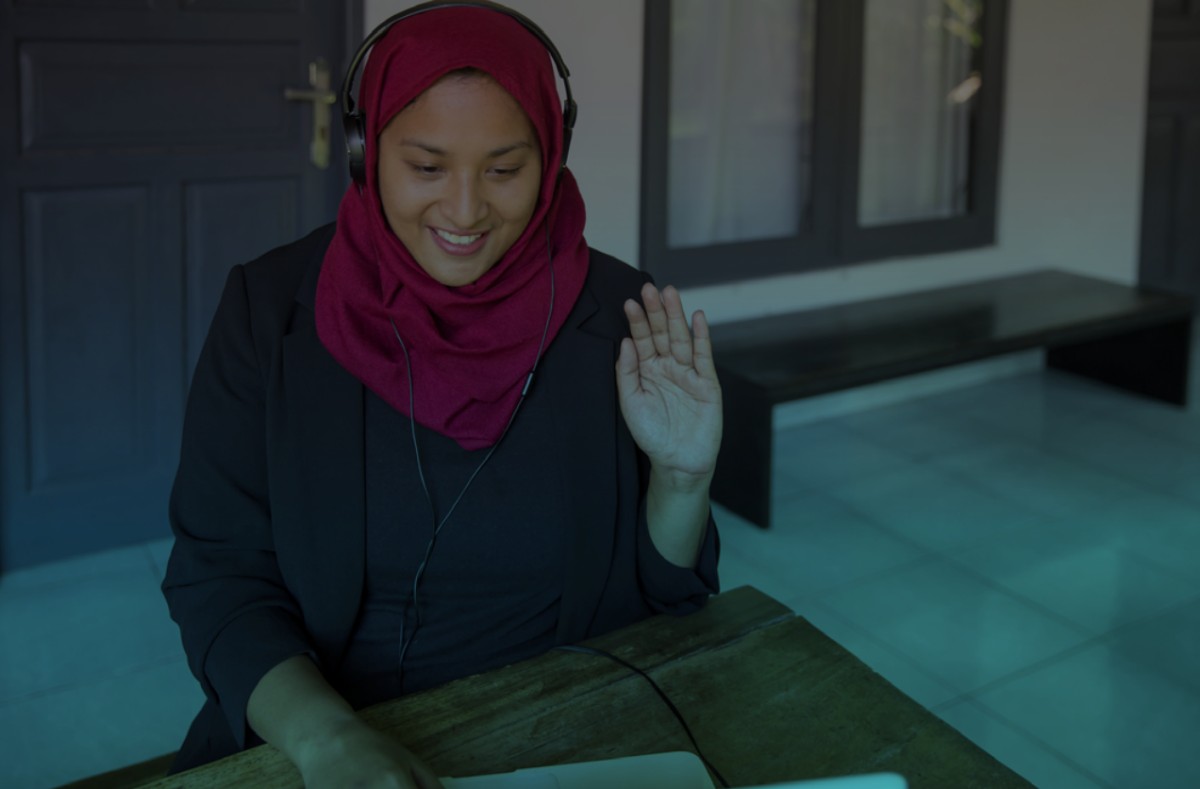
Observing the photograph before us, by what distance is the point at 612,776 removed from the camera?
3.44 ft

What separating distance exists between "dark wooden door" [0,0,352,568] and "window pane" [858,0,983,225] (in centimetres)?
185

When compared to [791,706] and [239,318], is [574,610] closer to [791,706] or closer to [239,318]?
[791,706]

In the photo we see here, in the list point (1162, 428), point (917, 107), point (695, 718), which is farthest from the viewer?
point (917, 107)

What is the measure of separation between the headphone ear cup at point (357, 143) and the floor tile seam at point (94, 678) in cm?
153

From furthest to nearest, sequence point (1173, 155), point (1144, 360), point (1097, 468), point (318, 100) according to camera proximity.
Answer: point (1173, 155), point (1144, 360), point (1097, 468), point (318, 100)

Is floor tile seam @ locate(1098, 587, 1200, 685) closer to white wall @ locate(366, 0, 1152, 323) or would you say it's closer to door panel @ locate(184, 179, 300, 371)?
white wall @ locate(366, 0, 1152, 323)

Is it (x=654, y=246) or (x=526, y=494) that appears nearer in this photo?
(x=526, y=494)

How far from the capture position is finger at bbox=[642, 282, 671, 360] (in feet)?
4.26

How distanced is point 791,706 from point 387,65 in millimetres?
769

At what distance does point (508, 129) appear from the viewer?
4.35ft

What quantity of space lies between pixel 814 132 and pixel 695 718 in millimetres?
3096

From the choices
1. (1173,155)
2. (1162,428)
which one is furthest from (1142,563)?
(1173,155)

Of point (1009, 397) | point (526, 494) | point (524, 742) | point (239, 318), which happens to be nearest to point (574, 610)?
point (526, 494)

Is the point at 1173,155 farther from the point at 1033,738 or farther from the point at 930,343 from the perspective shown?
the point at 1033,738
